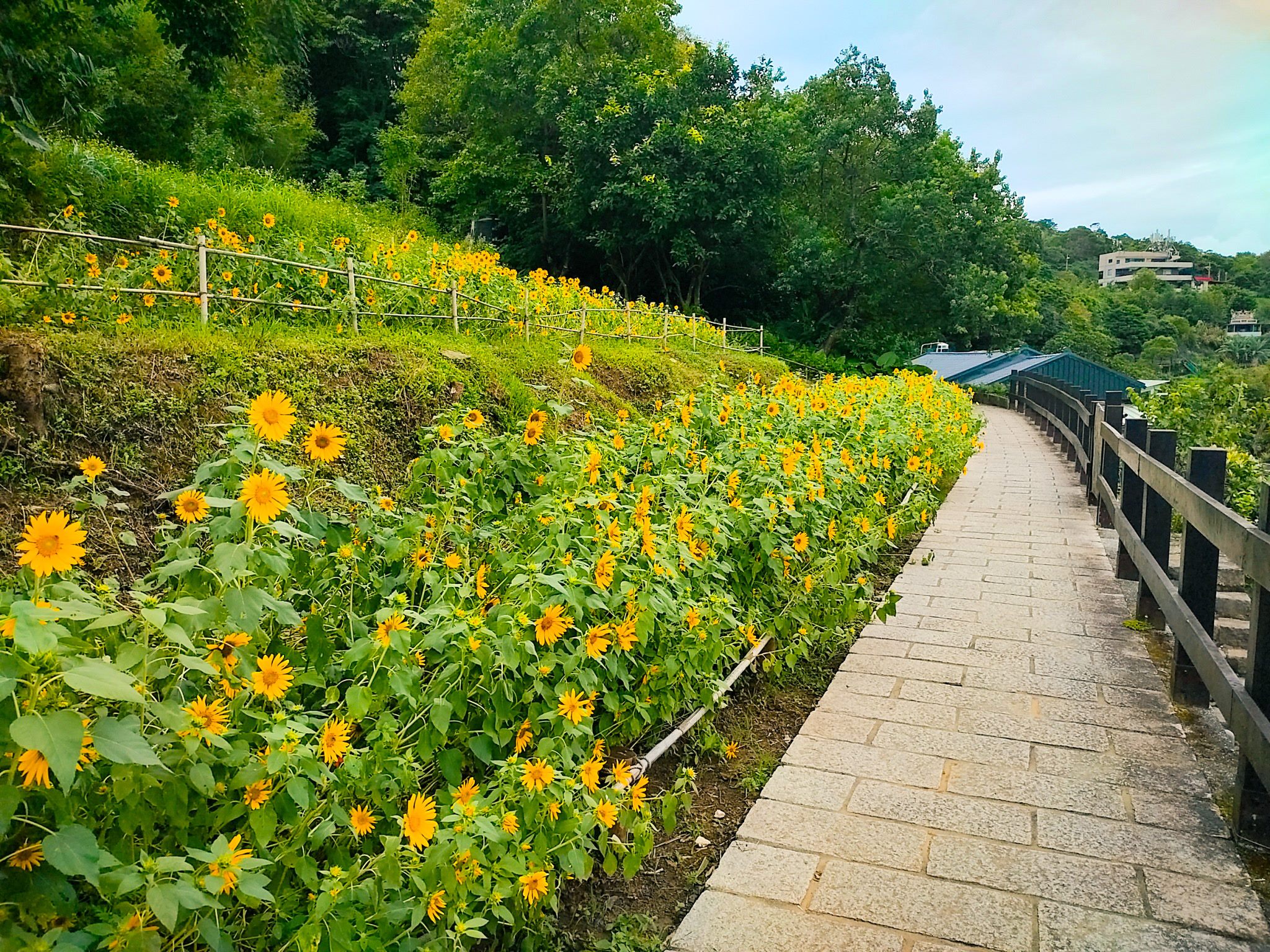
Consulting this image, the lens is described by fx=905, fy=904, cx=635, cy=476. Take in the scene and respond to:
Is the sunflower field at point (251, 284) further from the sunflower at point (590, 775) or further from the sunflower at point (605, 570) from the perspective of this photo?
the sunflower at point (590, 775)

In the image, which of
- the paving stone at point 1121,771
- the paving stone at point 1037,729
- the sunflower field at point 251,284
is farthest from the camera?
the sunflower field at point 251,284

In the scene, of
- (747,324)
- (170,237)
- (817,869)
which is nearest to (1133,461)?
(817,869)

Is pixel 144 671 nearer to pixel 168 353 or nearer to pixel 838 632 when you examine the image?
pixel 838 632

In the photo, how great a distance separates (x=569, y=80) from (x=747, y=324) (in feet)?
28.9

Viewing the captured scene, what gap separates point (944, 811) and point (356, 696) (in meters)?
1.85

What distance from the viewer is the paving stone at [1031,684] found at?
A: 12.0 ft

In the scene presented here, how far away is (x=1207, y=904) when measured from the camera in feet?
7.42

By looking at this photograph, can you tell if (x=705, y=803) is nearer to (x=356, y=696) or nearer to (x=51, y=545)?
(x=356, y=696)

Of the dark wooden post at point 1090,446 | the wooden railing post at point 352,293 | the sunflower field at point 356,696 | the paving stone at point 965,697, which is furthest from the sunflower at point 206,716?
the dark wooden post at point 1090,446

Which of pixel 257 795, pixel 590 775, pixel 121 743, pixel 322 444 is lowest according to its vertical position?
pixel 590 775

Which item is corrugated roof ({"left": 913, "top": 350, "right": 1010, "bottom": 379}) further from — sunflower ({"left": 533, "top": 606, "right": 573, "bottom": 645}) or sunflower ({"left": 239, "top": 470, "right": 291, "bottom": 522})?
sunflower ({"left": 239, "top": 470, "right": 291, "bottom": 522})

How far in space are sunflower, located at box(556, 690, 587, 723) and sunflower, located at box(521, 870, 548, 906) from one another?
14.6 inches

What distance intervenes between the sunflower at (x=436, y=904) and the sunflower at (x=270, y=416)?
0.96 meters

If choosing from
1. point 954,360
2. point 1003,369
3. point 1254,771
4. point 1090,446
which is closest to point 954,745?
point 1254,771
